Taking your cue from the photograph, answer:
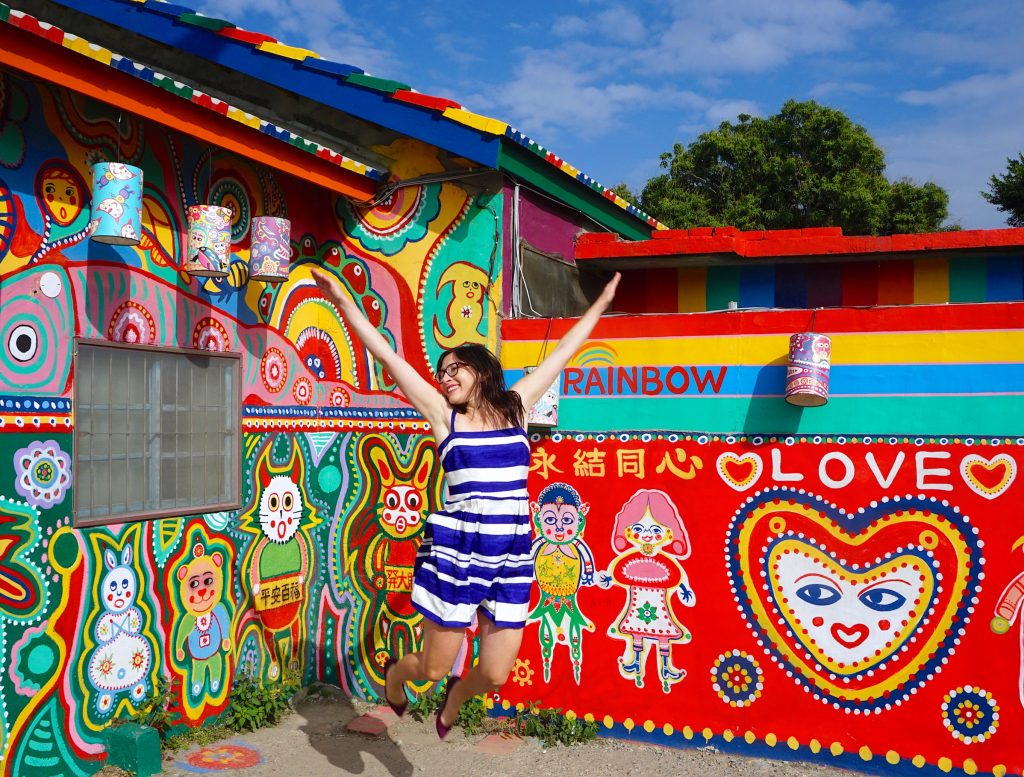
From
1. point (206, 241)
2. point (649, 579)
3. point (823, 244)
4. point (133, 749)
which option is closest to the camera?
point (133, 749)

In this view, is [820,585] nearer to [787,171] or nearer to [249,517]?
[249,517]

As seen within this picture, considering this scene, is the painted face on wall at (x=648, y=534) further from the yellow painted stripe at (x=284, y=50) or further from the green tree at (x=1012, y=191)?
the green tree at (x=1012, y=191)

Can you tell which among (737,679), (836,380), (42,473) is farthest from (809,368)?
(42,473)

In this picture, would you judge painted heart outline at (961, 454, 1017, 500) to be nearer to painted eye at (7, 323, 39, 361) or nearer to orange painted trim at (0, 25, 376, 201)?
orange painted trim at (0, 25, 376, 201)

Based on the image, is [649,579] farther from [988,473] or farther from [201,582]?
[201,582]

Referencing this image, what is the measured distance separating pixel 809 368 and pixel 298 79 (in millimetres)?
4029

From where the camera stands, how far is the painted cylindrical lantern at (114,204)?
15.3 ft

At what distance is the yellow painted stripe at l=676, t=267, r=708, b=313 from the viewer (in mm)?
7812

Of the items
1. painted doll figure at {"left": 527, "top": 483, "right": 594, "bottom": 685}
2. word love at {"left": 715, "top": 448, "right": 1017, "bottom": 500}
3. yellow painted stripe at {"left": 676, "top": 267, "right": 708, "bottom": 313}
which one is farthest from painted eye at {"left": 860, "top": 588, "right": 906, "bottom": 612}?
yellow painted stripe at {"left": 676, "top": 267, "right": 708, "bottom": 313}

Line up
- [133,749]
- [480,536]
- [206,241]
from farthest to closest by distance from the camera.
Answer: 1. [206,241]
2. [133,749]
3. [480,536]

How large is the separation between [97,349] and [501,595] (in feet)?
8.62

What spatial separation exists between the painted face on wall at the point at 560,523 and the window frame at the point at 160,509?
76.4 inches

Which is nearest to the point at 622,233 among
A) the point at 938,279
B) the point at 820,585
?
the point at 938,279

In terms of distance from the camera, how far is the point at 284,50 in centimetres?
655
